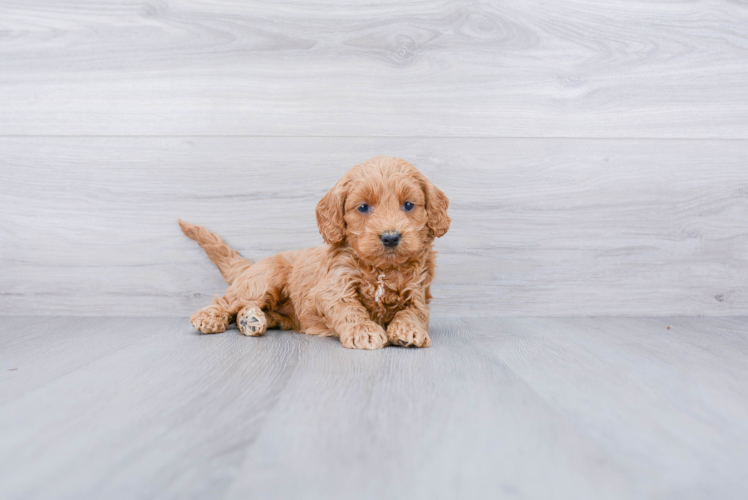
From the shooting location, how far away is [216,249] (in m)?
1.79

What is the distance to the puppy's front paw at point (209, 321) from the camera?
1486mm

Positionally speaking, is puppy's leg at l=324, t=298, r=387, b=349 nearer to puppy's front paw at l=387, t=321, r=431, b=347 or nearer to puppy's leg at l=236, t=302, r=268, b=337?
puppy's front paw at l=387, t=321, r=431, b=347

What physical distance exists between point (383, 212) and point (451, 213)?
0.60 m

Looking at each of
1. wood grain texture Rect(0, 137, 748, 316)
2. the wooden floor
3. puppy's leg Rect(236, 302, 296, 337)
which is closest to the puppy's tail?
wood grain texture Rect(0, 137, 748, 316)

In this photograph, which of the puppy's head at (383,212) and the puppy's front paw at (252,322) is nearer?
the puppy's head at (383,212)

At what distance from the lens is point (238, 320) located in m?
1.48

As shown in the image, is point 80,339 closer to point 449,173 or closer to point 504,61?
point 449,173

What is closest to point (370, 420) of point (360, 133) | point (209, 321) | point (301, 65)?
point (209, 321)

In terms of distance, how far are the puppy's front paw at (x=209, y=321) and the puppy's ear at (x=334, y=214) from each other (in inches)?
17.9

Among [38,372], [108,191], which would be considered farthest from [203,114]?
[38,372]

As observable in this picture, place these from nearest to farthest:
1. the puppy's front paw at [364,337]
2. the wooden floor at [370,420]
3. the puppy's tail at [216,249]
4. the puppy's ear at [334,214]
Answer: the wooden floor at [370,420], the puppy's front paw at [364,337], the puppy's ear at [334,214], the puppy's tail at [216,249]

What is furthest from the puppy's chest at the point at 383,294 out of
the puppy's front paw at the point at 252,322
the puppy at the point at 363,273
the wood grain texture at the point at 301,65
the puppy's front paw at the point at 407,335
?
the wood grain texture at the point at 301,65

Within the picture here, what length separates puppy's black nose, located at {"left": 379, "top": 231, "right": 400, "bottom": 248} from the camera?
1271 mm

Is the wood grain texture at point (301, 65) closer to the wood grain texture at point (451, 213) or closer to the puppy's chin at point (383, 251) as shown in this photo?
the wood grain texture at point (451, 213)
